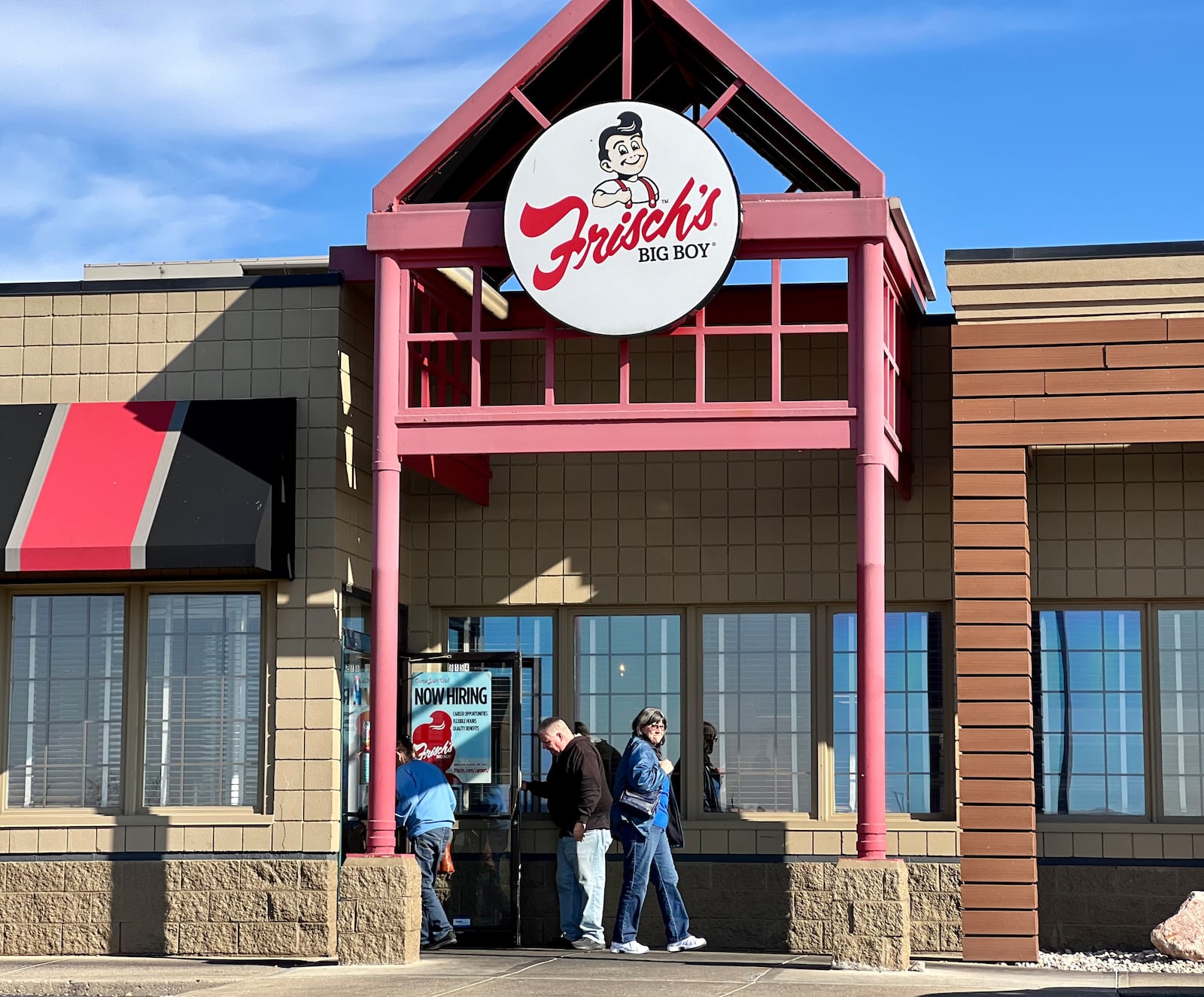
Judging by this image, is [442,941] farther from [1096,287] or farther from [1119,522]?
[1096,287]

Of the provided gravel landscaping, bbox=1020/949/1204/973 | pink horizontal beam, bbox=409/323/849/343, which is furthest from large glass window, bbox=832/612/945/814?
pink horizontal beam, bbox=409/323/849/343

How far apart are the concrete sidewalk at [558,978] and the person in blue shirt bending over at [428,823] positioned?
0.39 m

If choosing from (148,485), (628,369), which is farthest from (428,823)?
(628,369)

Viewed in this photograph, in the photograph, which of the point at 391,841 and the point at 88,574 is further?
the point at 88,574

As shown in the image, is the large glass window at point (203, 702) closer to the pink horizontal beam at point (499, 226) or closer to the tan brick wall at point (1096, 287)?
the pink horizontal beam at point (499, 226)

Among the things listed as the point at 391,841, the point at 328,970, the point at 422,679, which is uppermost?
the point at 422,679

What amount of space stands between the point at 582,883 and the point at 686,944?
97 centimetres

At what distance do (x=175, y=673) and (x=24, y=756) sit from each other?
4.58 feet

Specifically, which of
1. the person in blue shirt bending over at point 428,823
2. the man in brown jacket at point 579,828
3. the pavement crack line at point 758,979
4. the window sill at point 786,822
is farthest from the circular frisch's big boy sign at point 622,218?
the pavement crack line at point 758,979

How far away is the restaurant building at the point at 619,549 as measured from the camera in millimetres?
12914

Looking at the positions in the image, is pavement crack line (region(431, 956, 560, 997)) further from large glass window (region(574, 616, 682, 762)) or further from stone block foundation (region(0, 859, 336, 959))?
large glass window (region(574, 616, 682, 762))

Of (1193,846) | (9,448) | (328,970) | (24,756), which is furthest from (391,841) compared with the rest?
(1193,846)

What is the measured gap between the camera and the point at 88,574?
14.3m

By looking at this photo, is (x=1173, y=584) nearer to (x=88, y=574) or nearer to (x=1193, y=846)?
(x=1193, y=846)
